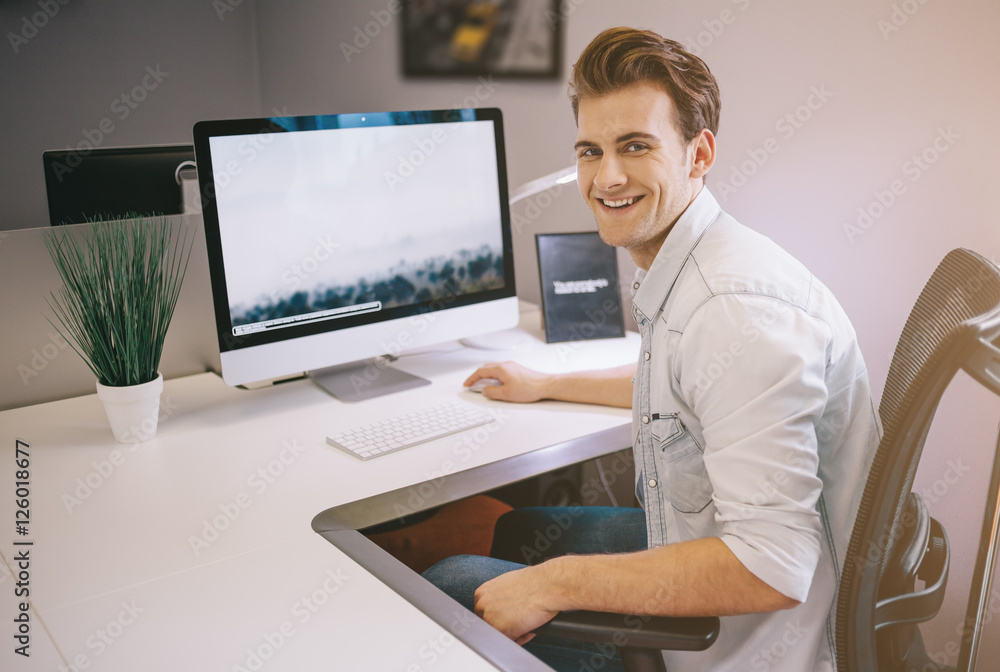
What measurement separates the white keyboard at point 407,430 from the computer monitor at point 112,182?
0.73m

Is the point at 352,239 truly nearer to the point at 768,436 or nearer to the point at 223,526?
the point at 223,526

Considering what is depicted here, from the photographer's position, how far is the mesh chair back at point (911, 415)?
0.71 meters

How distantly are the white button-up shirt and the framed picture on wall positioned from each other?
1.21m

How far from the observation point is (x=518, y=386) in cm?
156

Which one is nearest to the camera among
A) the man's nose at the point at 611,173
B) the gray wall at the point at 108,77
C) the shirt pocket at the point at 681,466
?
the shirt pocket at the point at 681,466

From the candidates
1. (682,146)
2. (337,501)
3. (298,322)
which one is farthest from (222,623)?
(682,146)

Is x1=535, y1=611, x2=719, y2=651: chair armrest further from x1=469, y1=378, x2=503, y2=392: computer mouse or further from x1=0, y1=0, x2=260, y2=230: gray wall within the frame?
x1=0, y1=0, x2=260, y2=230: gray wall

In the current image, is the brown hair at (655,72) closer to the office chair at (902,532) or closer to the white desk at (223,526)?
the office chair at (902,532)

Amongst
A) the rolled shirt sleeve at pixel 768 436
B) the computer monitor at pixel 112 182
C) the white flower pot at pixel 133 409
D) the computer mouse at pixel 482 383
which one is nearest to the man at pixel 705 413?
the rolled shirt sleeve at pixel 768 436

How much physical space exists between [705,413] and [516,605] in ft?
1.07

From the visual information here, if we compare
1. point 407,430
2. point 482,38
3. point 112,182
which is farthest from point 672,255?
point 482,38

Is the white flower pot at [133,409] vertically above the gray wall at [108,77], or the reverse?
the gray wall at [108,77]

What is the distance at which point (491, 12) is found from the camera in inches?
94.1

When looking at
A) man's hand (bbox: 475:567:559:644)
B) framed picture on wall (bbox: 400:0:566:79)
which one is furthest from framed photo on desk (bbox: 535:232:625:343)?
man's hand (bbox: 475:567:559:644)
